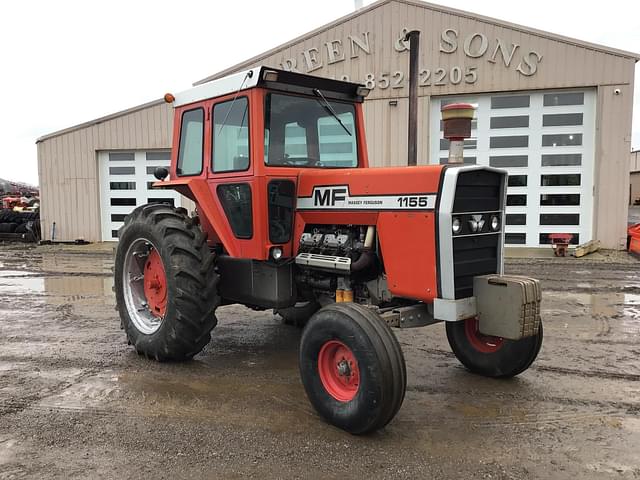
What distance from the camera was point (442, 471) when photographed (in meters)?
2.95

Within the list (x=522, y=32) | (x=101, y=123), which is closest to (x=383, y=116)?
(x=522, y=32)

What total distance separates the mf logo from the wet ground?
1436 mm

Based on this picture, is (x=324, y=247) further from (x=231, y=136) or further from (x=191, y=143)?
(x=191, y=143)

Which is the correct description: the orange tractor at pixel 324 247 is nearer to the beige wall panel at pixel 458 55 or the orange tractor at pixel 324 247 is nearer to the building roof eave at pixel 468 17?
the beige wall panel at pixel 458 55

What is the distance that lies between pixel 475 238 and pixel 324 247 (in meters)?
1.15

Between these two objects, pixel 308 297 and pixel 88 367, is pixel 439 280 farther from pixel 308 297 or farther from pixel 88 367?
pixel 88 367

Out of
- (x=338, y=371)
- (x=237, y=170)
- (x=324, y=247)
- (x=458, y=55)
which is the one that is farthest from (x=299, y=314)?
(x=458, y=55)

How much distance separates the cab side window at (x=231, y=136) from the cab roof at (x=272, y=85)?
13 cm

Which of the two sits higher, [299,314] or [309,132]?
[309,132]

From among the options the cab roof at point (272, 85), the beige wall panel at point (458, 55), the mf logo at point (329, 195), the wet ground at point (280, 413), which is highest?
the beige wall panel at point (458, 55)

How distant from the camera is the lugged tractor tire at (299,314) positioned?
5.82 meters

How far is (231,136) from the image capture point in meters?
4.57

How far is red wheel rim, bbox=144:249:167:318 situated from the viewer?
16.7 ft

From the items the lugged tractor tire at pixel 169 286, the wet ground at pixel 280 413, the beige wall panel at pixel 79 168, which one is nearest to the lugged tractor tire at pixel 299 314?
the wet ground at pixel 280 413
